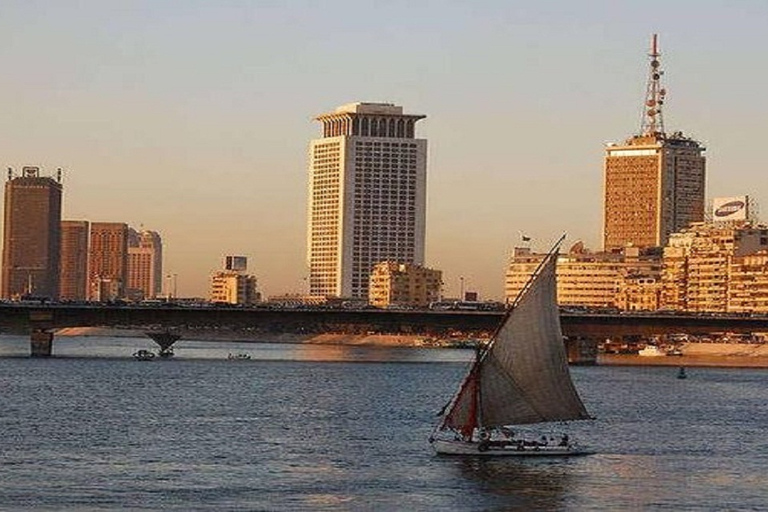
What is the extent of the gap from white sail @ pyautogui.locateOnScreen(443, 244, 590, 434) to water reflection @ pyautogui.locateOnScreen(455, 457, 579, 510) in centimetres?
261

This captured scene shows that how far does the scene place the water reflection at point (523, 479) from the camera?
9631 cm

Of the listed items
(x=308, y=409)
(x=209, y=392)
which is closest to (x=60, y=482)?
(x=308, y=409)

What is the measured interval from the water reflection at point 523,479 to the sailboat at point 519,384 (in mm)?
1763

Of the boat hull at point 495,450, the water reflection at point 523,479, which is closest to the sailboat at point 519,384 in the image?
the boat hull at point 495,450

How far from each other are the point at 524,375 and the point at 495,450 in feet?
14.6

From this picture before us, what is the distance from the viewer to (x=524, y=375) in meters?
114

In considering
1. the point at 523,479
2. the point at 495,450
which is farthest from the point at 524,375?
the point at 523,479

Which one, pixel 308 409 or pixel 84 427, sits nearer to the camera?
pixel 84 427

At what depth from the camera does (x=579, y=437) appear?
134 m

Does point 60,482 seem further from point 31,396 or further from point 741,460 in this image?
point 31,396

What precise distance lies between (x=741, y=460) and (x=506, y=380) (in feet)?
55.1

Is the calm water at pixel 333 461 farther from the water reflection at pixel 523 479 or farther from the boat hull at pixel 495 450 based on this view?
the boat hull at pixel 495 450

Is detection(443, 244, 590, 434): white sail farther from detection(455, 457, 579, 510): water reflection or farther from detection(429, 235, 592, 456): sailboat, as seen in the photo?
detection(455, 457, 579, 510): water reflection

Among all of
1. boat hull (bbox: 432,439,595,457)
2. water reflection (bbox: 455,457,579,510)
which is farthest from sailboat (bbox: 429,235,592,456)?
water reflection (bbox: 455,457,579,510)
